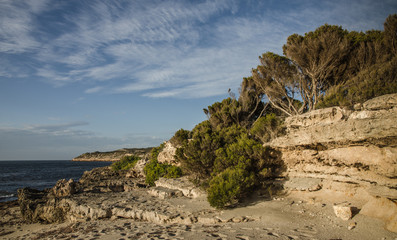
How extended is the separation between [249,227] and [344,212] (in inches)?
109

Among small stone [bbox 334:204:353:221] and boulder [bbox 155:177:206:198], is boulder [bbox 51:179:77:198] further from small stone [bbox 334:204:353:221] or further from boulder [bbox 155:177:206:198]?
small stone [bbox 334:204:353:221]

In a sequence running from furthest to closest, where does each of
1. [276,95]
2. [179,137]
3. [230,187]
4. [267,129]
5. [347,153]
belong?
1. [276,95]
2. [179,137]
3. [267,129]
4. [230,187]
5. [347,153]

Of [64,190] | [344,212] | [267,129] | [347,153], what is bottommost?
[344,212]

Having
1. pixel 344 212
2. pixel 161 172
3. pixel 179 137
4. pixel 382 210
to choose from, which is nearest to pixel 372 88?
pixel 382 210

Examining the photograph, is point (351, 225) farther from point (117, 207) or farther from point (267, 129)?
point (117, 207)

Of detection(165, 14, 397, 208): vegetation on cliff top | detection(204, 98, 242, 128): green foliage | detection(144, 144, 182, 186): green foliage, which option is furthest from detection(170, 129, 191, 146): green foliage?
detection(204, 98, 242, 128): green foliage

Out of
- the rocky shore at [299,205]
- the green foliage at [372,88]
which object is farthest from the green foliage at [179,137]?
the green foliage at [372,88]

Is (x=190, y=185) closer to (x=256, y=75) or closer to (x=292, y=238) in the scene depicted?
(x=292, y=238)

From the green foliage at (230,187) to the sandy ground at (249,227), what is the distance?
42 centimetres

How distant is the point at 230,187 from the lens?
8.78 m

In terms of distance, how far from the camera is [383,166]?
704 centimetres

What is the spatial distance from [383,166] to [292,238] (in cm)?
407

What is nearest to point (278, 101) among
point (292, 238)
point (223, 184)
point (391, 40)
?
point (391, 40)

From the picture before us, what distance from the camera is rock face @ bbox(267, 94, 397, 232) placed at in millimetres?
6848
